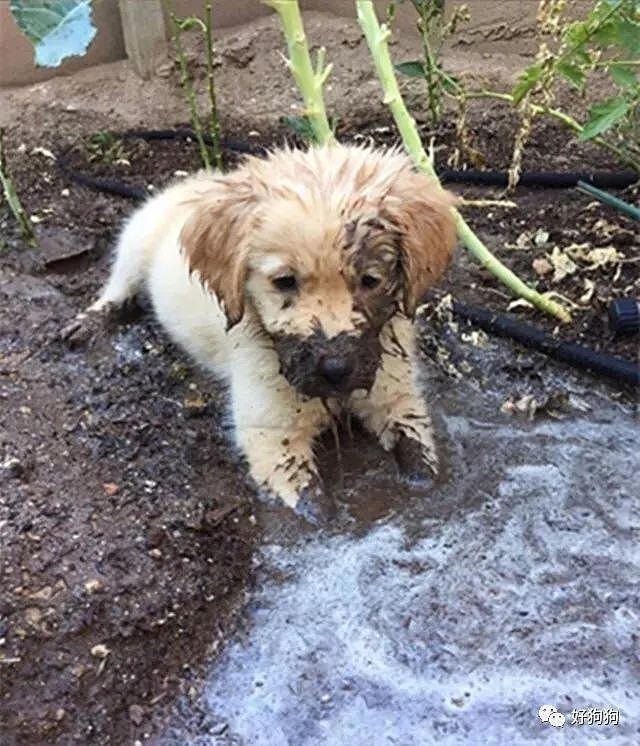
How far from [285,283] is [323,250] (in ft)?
0.53

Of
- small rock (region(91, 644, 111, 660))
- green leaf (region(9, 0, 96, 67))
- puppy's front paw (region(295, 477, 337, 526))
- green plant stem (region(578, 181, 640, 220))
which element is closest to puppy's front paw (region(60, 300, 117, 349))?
green leaf (region(9, 0, 96, 67))

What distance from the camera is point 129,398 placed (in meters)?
3.54

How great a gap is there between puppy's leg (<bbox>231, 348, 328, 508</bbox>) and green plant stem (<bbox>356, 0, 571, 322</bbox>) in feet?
2.37

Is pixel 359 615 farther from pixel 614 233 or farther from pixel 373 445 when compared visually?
pixel 614 233

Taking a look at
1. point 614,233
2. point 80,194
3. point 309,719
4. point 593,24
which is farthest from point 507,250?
point 309,719

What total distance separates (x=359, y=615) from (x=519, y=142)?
1928mm

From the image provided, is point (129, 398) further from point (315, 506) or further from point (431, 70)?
point (431, 70)

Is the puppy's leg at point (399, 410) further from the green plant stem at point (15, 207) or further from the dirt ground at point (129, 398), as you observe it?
the green plant stem at point (15, 207)

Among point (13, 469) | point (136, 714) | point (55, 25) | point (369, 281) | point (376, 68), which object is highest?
point (55, 25)

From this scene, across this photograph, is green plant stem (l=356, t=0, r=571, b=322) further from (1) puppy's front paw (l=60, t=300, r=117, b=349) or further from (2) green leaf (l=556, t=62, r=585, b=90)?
(1) puppy's front paw (l=60, t=300, r=117, b=349)

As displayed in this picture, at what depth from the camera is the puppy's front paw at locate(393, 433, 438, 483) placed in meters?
3.26

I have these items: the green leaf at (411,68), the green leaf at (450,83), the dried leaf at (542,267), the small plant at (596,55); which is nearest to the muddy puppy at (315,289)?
the small plant at (596,55)

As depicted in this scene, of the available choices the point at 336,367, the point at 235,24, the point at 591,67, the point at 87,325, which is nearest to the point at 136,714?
the point at 336,367

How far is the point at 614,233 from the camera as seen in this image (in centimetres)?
417
